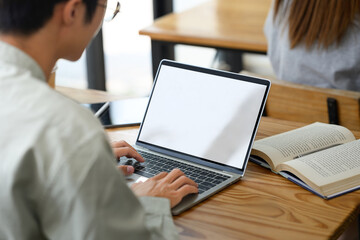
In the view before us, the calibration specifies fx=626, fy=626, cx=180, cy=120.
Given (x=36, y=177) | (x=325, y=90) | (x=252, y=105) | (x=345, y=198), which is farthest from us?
(x=325, y=90)

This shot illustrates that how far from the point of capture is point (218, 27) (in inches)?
111

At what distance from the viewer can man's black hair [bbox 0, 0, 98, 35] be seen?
0.92m

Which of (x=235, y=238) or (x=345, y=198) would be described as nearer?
(x=235, y=238)

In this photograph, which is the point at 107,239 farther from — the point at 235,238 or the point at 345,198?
the point at 345,198

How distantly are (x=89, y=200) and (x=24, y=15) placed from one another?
0.30m

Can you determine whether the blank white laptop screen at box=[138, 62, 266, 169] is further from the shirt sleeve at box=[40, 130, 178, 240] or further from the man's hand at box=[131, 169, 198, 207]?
the shirt sleeve at box=[40, 130, 178, 240]

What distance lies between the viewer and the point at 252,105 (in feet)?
4.57

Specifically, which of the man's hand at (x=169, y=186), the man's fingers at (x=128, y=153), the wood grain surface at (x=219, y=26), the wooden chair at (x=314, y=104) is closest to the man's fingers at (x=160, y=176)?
the man's hand at (x=169, y=186)

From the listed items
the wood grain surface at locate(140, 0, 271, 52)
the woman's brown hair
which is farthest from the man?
the wood grain surface at locate(140, 0, 271, 52)

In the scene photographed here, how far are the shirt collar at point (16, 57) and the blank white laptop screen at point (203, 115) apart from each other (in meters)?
0.56

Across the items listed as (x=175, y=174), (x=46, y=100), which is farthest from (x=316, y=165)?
(x=46, y=100)

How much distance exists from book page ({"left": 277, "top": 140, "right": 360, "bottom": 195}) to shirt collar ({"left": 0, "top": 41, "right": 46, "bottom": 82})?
0.63 metres

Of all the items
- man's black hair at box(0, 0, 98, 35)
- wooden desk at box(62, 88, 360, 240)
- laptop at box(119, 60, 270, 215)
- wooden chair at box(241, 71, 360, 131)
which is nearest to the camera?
man's black hair at box(0, 0, 98, 35)

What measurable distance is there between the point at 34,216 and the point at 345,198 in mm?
676
